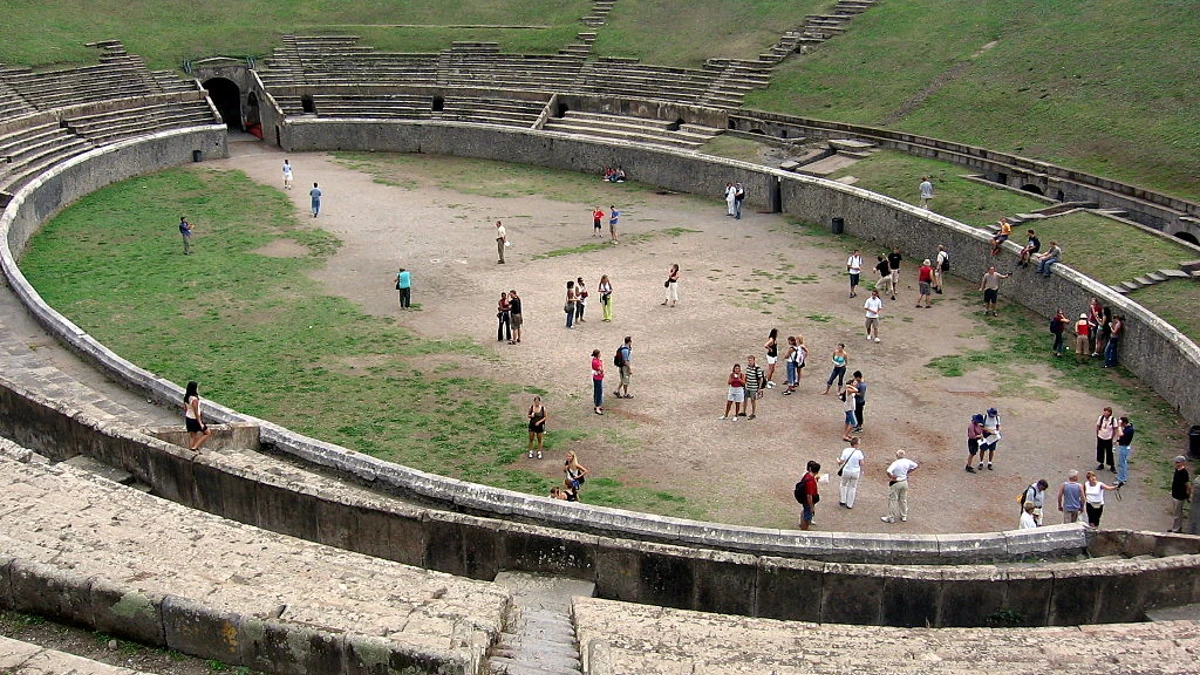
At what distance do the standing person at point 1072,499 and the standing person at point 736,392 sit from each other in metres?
5.51

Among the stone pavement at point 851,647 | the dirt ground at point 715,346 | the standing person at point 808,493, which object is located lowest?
the dirt ground at point 715,346

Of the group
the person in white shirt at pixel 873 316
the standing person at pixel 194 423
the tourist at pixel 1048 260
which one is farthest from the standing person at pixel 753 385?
the standing person at pixel 194 423

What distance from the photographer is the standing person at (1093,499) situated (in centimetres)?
1708

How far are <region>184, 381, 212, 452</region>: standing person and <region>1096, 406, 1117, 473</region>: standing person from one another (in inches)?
506

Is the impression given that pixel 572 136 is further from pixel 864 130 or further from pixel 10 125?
pixel 10 125

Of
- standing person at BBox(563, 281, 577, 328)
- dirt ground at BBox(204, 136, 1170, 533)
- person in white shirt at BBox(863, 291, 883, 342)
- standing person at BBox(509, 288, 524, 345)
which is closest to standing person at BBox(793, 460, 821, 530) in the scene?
dirt ground at BBox(204, 136, 1170, 533)

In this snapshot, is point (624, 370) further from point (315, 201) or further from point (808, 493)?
point (315, 201)

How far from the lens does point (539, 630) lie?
12078 mm

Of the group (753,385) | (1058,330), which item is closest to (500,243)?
(753,385)

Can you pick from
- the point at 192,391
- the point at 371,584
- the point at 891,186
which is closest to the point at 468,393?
the point at 192,391

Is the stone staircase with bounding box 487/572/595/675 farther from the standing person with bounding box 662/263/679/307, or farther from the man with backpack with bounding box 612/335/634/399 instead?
the standing person with bounding box 662/263/679/307

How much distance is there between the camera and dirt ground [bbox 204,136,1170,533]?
18984 mm

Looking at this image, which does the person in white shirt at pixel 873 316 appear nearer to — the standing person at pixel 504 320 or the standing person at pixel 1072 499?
the standing person at pixel 504 320

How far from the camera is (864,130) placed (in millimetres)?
37125
